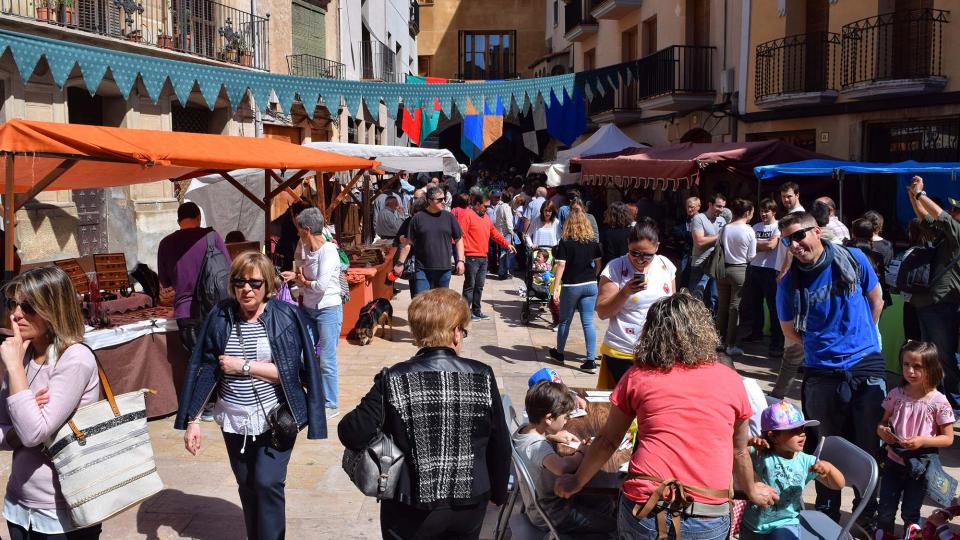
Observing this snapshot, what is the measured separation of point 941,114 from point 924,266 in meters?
6.79

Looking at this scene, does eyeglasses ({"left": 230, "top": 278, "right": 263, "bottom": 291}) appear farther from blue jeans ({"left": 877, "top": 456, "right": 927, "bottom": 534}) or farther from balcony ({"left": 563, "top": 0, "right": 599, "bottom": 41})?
balcony ({"left": 563, "top": 0, "right": 599, "bottom": 41})

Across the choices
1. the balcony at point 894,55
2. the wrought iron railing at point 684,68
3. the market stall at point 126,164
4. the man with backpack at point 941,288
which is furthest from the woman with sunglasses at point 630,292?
the wrought iron railing at point 684,68

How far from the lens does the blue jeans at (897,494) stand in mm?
4438

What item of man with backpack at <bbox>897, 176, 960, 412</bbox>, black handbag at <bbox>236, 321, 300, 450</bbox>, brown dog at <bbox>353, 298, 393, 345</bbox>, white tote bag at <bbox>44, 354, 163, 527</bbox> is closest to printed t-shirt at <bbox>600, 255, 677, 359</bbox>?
man with backpack at <bbox>897, 176, 960, 412</bbox>

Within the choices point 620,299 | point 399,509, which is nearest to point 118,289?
point 620,299

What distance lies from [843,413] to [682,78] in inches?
613

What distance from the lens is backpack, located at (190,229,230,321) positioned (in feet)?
20.7

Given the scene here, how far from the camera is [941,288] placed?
6.42 meters

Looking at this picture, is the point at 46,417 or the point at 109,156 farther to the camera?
the point at 109,156

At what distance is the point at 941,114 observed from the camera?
1214 cm

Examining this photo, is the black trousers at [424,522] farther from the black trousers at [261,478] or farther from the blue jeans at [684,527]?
the black trousers at [261,478]

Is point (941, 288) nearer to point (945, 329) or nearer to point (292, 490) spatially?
point (945, 329)

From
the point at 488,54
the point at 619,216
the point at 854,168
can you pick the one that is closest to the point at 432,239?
the point at 619,216

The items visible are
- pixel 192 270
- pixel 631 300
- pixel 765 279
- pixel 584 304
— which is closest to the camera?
pixel 631 300
